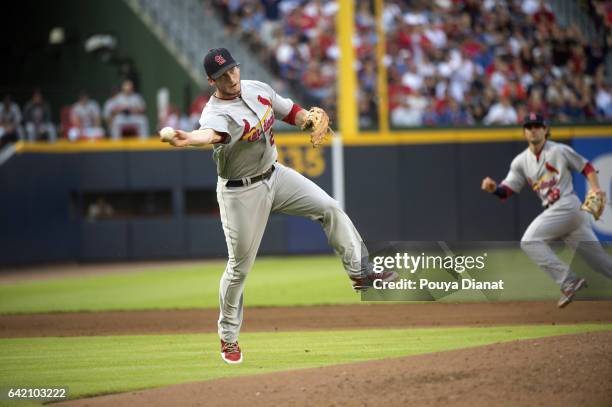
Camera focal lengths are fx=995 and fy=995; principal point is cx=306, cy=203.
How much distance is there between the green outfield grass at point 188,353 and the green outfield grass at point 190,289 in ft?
3.57

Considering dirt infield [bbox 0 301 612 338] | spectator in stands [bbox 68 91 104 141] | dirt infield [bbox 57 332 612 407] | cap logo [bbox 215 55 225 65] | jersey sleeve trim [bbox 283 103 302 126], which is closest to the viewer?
dirt infield [bbox 57 332 612 407]

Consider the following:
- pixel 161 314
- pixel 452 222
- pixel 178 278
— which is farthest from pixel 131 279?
pixel 452 222

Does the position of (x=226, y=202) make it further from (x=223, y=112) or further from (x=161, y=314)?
(x=161, y=314)

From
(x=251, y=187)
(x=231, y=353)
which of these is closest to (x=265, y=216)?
(x=251, y=187)

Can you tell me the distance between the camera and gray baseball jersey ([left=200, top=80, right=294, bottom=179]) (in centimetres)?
711

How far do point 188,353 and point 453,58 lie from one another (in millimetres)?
12036

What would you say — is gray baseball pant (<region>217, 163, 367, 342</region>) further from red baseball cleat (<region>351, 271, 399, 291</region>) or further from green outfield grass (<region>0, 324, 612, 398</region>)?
green outfield grass (<region>0, 324, 612, 398</region>)

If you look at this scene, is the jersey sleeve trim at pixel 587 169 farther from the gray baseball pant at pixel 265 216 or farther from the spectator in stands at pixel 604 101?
the spectator in stands at pixel 604 101

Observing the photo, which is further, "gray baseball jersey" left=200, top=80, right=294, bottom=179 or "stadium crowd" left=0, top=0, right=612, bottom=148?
"stadium crowd" left=0, top=0, right=612, bottom=148

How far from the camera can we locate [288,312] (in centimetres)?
1203

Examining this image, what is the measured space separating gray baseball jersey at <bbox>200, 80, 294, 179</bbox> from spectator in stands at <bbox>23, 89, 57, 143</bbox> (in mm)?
12287

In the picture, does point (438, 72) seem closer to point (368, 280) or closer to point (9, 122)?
point (9, 122)

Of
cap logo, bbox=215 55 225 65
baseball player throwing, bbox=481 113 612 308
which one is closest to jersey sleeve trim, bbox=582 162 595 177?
baseball player throwing, bbox=481 113 612 308

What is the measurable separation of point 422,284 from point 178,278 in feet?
29.3
